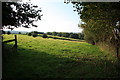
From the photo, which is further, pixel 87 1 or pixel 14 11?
pixel 14 11

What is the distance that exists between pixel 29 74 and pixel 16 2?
8.49 meters

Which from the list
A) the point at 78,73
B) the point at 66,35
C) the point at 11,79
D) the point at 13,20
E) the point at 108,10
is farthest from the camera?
the point at 66,35

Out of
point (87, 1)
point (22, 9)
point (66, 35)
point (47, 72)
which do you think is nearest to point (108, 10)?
point (87, 1)

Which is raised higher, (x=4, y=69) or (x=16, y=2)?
(x=16, y=2)

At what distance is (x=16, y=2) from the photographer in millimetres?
10453

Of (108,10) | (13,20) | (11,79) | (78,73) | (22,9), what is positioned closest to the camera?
(11,79)

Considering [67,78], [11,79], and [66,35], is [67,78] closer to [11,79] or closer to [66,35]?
[11,79]

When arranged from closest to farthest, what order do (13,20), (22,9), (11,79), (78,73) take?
(11,79), (78,73), (13,20), (22,9)

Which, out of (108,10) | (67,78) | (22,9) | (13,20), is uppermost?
(22,9)

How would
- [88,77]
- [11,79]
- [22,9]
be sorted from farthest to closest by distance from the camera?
[22,9], [88,77], [11,79]

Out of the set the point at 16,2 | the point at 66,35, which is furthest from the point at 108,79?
the point at 66,35

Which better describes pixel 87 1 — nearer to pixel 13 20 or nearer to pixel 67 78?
pixel 67 78

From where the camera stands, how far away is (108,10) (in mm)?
8547

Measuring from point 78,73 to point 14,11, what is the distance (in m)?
9.47
